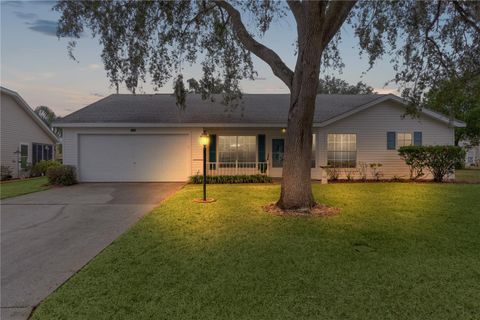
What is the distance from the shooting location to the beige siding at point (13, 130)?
52.7 ft

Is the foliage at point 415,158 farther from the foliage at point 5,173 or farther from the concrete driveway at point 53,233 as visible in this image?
the foliage at point 5,173

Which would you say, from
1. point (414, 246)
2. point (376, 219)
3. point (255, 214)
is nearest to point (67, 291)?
point (255, 214)

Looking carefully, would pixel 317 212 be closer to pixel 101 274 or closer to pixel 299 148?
pixel 299 148

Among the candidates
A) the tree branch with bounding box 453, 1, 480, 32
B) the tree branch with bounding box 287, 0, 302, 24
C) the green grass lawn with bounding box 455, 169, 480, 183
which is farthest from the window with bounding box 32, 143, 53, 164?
the green grass lawn with bounding box 455, 169, 480, 183

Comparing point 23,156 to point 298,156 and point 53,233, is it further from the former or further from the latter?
point 298,156

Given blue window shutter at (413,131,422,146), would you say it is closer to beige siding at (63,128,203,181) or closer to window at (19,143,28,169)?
beige siding at (63,128,203,181)

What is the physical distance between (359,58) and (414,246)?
7074 millimetres

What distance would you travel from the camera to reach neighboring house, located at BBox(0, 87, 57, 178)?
16.1 meters

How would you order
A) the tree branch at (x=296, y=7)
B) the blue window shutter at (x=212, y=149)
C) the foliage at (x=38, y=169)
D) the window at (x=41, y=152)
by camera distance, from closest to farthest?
the tree branch at (x=296, y=7) → the blue window shutter at (x=212, y=149) → the foliage at (x=38, y=169) → the window at (x=41, y=152)

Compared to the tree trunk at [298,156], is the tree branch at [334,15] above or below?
above

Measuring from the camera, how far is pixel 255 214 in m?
6.86

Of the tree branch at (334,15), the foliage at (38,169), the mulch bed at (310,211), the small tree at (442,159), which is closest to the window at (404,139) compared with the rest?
the small tree at (442,159)

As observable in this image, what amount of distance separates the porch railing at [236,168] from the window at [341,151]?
3.06 meters

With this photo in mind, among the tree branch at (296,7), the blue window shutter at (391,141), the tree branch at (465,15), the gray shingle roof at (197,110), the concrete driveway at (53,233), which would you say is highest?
the tree branch at (465,15)
